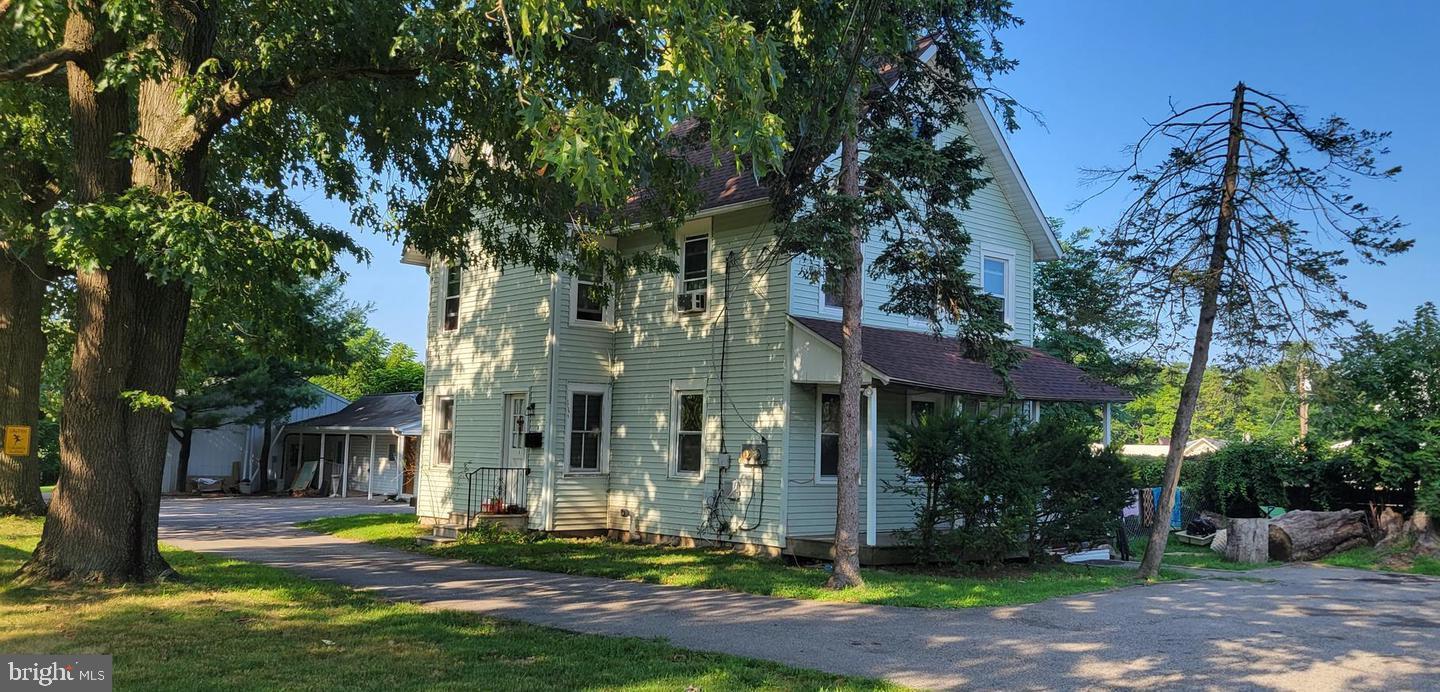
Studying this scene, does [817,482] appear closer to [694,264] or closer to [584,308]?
[694,264]

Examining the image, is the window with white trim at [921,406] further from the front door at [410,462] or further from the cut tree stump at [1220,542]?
the front door at [410,462]

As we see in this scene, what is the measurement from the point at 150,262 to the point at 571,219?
6.27 meters

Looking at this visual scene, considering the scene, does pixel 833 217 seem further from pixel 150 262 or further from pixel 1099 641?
pixel 150 262

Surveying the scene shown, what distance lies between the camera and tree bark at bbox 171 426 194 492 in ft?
109

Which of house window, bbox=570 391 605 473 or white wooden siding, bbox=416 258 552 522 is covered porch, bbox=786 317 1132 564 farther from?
white wooden siding, bbox=416 258 552 522

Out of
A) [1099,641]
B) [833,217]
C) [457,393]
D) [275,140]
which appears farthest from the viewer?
[457,393]

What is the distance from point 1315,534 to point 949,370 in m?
7.48

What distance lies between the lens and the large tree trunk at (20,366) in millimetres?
18078

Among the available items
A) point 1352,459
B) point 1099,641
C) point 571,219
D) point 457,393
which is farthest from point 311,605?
point 1352,459

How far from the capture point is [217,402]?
31.8 metres

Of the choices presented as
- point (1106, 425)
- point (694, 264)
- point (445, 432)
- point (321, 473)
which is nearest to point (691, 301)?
point (694, 264)

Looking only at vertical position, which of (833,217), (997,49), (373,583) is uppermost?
(997,49)

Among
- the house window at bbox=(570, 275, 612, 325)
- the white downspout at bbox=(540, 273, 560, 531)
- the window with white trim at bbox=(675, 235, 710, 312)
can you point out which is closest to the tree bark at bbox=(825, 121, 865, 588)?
the window with white trim at bbox=(675, 235, 710, 312)

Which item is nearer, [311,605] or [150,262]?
[150,262]
